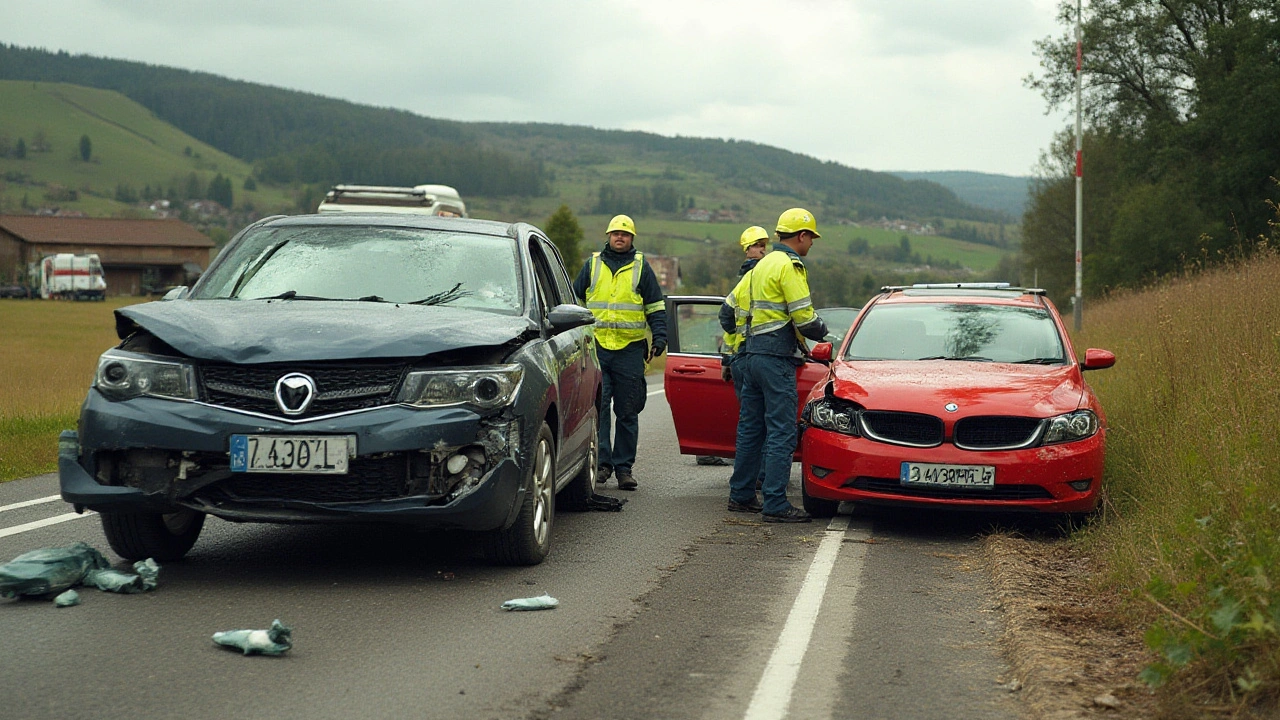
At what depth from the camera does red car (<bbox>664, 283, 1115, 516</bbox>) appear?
777 cm

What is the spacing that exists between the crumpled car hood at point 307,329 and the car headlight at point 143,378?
10cm

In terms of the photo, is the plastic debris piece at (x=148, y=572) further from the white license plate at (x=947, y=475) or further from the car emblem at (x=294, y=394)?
the white license plate at (x=947, y=475)

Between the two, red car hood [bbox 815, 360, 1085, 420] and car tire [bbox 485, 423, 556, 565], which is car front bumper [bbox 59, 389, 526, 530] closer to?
car tire [bbox 485, 423, 556, 565]

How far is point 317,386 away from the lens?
5.77 metres

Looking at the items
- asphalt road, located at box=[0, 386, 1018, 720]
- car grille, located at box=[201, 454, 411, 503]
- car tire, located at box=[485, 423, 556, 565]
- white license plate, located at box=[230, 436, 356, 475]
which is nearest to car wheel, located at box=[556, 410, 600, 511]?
asphalt road, located at box=[0, 386, 1018, 720]

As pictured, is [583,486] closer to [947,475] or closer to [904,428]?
[904,428]

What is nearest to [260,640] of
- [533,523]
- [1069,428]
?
[533,523]

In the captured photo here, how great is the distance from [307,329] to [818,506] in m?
3.86

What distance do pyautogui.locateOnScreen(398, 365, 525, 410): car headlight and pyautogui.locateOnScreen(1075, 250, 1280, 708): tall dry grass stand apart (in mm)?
2792

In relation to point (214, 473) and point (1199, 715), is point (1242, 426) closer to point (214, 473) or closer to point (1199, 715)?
point (1199, 715)

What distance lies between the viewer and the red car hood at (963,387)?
25.9 feet

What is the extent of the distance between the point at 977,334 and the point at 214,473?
547cm

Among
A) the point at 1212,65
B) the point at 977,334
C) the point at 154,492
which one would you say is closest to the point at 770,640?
the point at 154,492

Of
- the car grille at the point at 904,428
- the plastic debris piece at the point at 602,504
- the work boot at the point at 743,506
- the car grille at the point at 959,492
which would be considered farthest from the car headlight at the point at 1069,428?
the plastic debris piece at the point at 602,504
